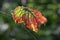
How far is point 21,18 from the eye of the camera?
833 mm

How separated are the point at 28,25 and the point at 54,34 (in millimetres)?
1867

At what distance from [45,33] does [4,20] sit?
1.62ft

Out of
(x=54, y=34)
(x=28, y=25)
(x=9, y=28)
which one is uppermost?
(x=28, y=25)

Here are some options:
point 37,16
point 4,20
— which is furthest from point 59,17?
point 37,16

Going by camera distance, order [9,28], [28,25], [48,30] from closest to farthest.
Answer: [28,25] < [9,28] < [48,30]

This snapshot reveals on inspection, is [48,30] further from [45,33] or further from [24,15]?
[24,15]

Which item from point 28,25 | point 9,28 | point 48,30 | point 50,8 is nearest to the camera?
point 28,25

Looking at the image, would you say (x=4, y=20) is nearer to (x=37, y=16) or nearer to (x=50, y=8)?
(x=50, y=8)

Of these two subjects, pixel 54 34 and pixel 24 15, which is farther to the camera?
pixel 54 34

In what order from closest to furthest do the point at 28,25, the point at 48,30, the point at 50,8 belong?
the point at 28,25, the point at 48,30, the point at 50,8

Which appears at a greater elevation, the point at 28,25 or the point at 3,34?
the point at 28,25

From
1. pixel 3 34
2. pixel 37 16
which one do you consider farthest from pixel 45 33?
pixel 37 16

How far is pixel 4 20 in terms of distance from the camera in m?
2.49

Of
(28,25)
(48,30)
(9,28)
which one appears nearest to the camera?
(28,25)
